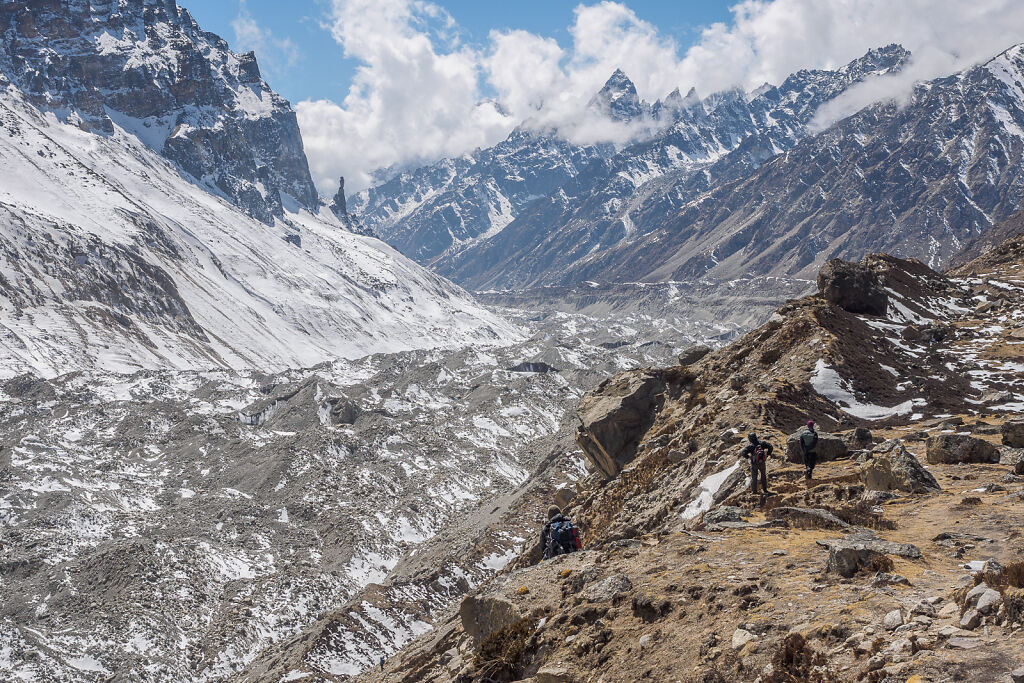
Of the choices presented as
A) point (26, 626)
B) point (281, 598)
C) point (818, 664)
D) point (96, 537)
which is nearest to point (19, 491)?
point (96, 537)

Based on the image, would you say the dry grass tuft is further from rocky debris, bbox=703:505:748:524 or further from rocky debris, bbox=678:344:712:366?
rocky debris, bbox=678:344:712:366

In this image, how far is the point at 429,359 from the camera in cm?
19775

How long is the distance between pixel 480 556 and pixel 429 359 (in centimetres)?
13650

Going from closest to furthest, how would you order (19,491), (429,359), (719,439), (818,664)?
1. (818,664)
2. (719,439)
3. (19,491)
4. (429,359)

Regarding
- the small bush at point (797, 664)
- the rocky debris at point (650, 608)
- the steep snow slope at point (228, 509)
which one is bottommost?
the small bush at point (797, 664)

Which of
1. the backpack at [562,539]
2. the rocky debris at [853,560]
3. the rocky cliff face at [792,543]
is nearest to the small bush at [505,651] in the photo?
the rocky cliff face at [792,543]

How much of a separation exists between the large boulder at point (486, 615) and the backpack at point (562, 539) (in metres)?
3.86

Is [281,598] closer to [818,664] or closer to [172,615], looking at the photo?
[172,615]

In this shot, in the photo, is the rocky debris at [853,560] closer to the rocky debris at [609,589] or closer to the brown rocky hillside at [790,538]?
the brown rocky hillside at [790,538]

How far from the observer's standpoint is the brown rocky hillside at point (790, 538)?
10.4 m

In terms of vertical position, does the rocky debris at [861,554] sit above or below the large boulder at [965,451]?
above

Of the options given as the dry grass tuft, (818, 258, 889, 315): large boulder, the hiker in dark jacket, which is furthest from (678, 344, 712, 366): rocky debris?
the dry grass tuft

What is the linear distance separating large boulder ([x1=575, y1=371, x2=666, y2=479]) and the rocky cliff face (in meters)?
0.14

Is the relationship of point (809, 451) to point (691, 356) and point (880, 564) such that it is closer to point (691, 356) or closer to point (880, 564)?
point (880, 564)
